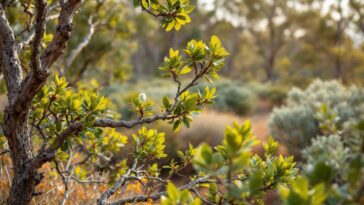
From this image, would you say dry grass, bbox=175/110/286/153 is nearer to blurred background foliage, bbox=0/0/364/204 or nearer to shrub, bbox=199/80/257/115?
blurred background foliage, bbox=0/0/364/204

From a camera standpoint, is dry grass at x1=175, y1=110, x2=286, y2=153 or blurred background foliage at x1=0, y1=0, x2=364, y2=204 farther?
dry grass at x1=175, y1=110, x2=286, y2=153

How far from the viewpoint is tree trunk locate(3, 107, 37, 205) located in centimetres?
184

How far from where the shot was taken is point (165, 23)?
6.24 feet

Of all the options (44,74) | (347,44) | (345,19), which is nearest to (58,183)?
(44,74)

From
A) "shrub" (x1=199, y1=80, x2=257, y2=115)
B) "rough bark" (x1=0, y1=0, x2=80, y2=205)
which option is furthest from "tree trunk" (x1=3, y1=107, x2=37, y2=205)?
"shrub" (x1=199, y1=80, x2=257, y2=115)

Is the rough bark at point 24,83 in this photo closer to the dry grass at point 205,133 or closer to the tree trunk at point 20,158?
the tree trunk at point 20,158

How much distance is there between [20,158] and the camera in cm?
193

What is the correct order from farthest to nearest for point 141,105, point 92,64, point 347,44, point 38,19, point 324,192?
point 347,44 < point 92,64 < point 141,105 < point 38,19 < point 324,192

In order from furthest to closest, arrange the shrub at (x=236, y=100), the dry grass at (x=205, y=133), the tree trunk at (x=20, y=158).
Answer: the shrub at (x=236, y=100) < the dry grass at (x=205, y=133) < the tree trunk at (x=20, y=158)

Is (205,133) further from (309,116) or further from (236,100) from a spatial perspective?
(236,100)

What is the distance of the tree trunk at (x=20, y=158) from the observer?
1.84 metres

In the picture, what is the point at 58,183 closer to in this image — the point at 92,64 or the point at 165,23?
the point at 165,23

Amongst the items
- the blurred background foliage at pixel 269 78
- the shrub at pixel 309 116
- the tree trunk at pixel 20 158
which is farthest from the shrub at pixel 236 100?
the tree trunk at pixel 20 158

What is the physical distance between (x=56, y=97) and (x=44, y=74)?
12.1 inches
